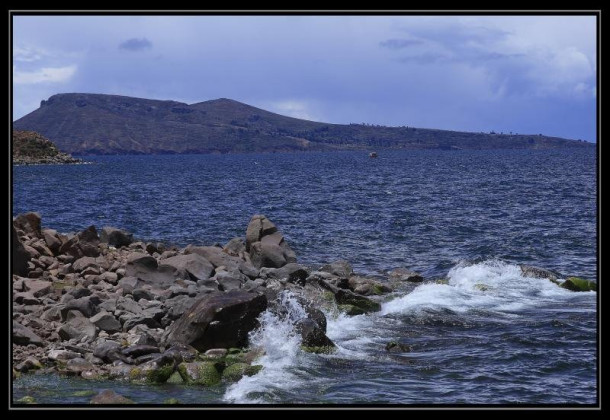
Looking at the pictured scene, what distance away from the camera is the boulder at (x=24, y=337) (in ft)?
52.1

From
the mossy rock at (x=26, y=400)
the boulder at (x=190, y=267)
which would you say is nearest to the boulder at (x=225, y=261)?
the boulder at (x=190, y=267)

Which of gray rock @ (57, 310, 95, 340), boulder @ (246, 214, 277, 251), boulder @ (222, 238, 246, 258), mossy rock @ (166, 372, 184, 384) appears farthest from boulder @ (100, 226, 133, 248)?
mossy rock @ (166, 372, 184, 384)

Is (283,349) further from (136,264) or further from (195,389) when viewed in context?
(136,264)

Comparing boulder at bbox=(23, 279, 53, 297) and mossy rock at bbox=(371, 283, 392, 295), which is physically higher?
boulder at bbox=(23, 279, 53, 297)

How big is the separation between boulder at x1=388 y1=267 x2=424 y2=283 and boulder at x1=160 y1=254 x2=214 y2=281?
7.35 metres

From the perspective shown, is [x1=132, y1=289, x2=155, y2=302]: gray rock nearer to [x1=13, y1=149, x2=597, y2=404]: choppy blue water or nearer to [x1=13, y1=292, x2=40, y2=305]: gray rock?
[x1=13, y1=292, x2=40, y2=305]: gray rock

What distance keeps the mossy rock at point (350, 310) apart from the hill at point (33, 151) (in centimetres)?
16828

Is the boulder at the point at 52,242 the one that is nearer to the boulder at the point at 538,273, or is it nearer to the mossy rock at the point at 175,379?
the mossy rock at the point at 175,379

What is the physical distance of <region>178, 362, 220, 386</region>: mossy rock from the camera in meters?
14.2

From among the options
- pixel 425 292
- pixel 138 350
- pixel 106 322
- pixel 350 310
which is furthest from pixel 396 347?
pixel 425 292

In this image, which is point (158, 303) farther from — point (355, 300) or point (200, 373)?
point (355, 300)

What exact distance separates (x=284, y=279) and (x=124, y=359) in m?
9.89

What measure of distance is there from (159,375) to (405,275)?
48.9ft

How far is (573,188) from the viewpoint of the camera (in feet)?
229
